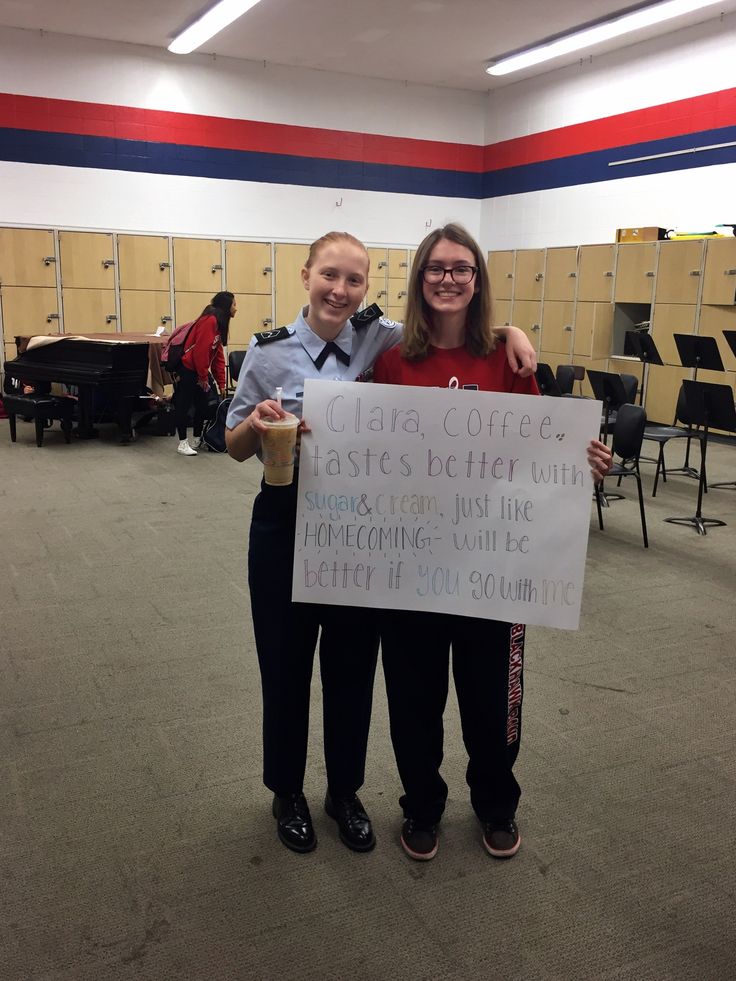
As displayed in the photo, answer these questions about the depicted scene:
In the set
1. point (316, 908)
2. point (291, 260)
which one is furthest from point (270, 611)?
point (291, 260)

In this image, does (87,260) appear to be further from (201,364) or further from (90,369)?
(201,364)

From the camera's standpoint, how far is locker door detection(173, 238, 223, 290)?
9719 mm

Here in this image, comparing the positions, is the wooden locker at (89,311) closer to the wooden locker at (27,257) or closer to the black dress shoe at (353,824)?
the wooden locker at (27,257)

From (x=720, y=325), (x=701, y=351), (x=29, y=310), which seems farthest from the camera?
(x=29, y=310)

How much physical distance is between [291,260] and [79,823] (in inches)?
357

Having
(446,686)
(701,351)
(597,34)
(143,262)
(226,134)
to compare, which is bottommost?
(446,686)

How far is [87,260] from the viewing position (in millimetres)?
9273

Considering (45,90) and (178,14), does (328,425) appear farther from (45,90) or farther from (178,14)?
(45,90)

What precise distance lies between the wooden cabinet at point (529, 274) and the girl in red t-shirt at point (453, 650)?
8.73 meters

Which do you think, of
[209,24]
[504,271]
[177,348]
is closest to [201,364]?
[177,348]

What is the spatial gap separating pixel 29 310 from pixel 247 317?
2.57 m

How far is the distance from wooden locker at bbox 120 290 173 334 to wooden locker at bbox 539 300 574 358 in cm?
469

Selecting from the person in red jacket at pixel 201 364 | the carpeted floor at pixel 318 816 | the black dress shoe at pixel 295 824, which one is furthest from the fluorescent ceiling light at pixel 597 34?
the black dress shoe at pixel 295 824

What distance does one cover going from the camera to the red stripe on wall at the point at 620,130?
8211mm
